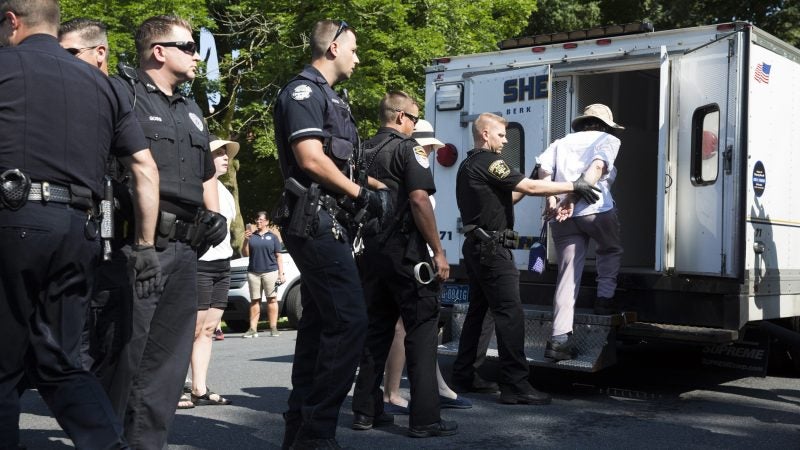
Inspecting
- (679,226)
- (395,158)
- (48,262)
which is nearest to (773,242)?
(679,226)

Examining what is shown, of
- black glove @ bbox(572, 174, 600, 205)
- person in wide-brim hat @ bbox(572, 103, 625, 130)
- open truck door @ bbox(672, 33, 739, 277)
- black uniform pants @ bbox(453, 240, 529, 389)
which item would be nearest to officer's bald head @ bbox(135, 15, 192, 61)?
black uniform pants @ bbox(453, 240, 529, 389)

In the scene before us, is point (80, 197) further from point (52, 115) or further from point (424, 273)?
point (424, 273)

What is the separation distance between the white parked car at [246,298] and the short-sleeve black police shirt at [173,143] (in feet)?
31.1

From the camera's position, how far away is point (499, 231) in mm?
6801

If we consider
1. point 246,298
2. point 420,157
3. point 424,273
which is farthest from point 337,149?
point 246,298

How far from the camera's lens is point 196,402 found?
6656 mm

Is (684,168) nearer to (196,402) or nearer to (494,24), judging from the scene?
(196,402)

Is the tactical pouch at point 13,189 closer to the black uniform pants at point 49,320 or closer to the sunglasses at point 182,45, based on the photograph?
the black uniform pants at point 49,320

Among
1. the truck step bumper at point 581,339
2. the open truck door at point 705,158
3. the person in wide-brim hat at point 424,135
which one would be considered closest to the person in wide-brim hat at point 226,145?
the person in wide-brim hat at point 424,135

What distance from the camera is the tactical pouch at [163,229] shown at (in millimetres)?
4223

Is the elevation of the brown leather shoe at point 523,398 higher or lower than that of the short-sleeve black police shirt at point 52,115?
lower

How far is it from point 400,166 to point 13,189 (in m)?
2.70

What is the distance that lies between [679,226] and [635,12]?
808 inches

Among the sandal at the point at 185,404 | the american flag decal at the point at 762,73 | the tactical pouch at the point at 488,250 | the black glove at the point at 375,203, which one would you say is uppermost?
the american flag decal at the point at 762,73
